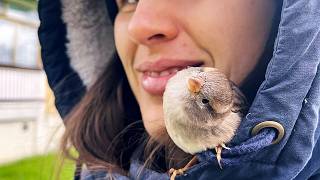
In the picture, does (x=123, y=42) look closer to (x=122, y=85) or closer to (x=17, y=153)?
(x=122, y=85)

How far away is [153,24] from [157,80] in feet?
0.35

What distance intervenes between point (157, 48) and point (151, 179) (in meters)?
0.22

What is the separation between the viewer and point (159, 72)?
2.94 ft

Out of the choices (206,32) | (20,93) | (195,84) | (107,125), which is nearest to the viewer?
(195,84)

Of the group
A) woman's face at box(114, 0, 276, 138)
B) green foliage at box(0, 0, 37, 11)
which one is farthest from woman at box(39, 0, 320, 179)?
green foliage at box(0, 0, 37, 11)

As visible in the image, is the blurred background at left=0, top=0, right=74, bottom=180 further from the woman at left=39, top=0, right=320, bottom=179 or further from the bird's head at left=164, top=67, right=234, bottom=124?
the bird's head at left=164, top=67, right=234, bottom=124

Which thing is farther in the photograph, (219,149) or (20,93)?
(20,93)

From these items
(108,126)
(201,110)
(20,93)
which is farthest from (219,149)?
(20,93)

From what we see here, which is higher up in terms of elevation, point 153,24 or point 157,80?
point 153,24

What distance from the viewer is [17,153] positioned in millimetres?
6117

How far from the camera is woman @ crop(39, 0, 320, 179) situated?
0.70 m

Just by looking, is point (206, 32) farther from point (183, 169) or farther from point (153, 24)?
point (183, 169)

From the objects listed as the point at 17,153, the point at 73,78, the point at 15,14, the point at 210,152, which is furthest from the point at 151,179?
the point at 17,153

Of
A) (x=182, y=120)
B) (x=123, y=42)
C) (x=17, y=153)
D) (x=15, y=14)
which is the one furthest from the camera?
(x=17, y=153)
